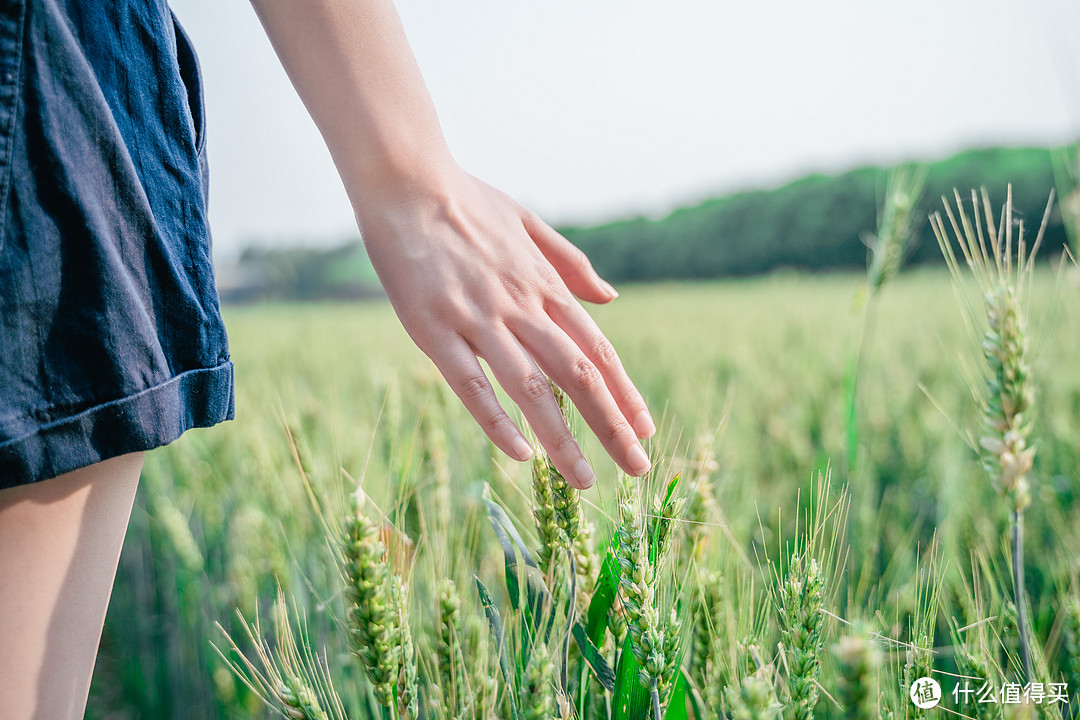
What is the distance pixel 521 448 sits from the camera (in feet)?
1.61

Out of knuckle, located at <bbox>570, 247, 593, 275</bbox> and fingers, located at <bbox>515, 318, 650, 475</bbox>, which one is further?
knuckle, located at <bbox>570, 247, 593, 275</bbox>

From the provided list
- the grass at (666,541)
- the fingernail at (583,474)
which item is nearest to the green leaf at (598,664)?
the grass at (666,541)

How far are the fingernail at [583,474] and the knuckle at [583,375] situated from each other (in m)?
0.06

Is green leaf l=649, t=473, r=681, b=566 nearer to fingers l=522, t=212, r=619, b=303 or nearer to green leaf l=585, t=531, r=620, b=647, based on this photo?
green leaf l=585, t=531, r=620, b=647

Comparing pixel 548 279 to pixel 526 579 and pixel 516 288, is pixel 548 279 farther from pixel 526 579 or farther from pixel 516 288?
pixel 526 579

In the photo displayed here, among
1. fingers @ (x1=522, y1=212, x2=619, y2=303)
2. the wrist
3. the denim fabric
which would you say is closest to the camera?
the denim fabric

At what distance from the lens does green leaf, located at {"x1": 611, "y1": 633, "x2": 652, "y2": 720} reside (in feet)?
1.57

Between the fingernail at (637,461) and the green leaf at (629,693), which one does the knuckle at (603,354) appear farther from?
the green leaf at (629,693)

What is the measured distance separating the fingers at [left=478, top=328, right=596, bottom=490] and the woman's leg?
10.7 inches

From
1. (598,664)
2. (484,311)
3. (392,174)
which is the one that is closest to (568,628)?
(598,664)

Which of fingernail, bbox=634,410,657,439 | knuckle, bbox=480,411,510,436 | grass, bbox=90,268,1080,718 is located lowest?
grass, bbox=90,268,1080,718

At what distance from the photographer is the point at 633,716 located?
0.48 meters

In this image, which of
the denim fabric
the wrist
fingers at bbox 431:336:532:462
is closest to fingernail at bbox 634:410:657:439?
fingers at bbox 431:336:532:462

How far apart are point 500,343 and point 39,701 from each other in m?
0.38
